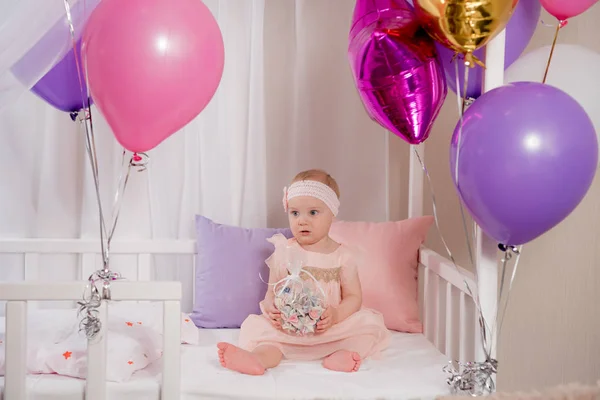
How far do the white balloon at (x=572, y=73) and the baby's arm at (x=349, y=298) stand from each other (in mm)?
613

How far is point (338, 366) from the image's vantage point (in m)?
1.66

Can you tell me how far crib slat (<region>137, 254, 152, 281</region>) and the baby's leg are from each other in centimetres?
56

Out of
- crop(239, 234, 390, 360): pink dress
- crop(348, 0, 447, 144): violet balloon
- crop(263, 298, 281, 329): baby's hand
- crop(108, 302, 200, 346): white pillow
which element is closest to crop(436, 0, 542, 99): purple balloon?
crop(348, 0, 447, 144): violet balloon

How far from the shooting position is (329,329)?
1.76 meters

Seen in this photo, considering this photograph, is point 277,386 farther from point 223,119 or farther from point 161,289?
point 223,119

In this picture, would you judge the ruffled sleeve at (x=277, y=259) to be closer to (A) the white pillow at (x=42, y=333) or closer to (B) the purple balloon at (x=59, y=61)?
(A) the white pillow at (x=42, y=333)

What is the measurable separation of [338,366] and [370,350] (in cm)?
14

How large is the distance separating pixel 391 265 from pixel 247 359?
56 cm

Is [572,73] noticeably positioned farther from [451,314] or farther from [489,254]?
[451,314]

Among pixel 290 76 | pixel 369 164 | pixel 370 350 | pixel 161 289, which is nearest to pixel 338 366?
pixel 370 350

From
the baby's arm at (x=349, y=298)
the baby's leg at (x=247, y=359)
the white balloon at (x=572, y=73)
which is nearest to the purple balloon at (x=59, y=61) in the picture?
the baby's leg at (x=247, y=359)

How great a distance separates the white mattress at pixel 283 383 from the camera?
1521 millimetres

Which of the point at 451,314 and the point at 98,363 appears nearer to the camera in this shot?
the point at 98,363

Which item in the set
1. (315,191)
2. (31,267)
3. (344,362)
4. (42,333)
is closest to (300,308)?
(344,362)
